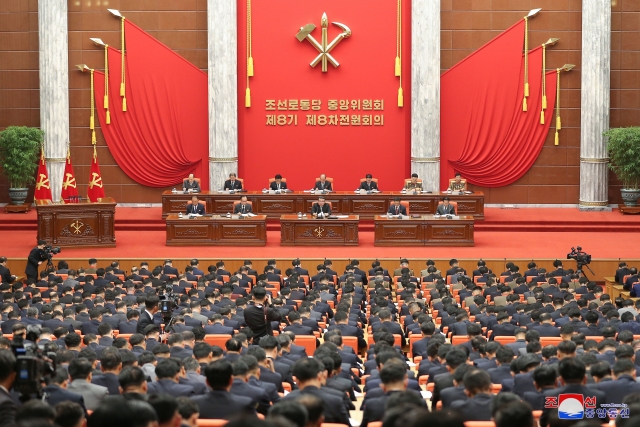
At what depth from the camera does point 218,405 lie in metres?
5.21

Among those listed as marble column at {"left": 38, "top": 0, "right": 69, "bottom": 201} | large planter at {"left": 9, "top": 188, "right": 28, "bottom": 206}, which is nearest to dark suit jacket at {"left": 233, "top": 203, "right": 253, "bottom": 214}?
marble column at {"left": 38, "top": 0, "right": 69, "bottom": 201}

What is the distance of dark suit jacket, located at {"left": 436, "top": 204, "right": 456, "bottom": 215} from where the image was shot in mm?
16894

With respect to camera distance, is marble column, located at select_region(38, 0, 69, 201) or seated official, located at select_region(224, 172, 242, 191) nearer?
seated official, located at select_region(224, 172, 242, 191)

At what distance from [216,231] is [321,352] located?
33.9 feet

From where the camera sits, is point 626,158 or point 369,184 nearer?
point 369,184

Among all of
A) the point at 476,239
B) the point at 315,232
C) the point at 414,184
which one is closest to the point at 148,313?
the point at 315,232

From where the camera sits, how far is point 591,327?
29.8 ft

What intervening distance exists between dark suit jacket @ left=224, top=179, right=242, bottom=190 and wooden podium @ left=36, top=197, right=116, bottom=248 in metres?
2.75

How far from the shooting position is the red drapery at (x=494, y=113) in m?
20.0

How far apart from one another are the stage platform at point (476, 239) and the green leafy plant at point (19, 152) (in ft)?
2.90

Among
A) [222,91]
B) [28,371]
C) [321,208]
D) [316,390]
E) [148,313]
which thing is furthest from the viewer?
[222,91]

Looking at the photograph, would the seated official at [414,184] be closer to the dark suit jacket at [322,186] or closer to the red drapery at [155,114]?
the dark suit jacket at [322,186]

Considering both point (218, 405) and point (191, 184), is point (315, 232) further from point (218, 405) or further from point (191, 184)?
point (218, 405)

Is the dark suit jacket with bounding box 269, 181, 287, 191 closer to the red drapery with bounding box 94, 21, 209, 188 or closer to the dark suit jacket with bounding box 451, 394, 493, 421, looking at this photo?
the red drapery with bounding box 94, 21, 209, 188
